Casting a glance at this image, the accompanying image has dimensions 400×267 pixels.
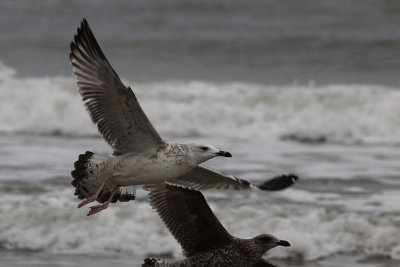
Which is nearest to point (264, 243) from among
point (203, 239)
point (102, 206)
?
point (203, 239)

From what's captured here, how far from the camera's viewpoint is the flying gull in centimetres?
634

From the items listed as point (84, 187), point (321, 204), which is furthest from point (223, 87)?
point (84, 187)

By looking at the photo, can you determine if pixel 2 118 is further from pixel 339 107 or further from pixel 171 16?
pixel 171 16

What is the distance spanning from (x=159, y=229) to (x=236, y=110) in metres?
5.05

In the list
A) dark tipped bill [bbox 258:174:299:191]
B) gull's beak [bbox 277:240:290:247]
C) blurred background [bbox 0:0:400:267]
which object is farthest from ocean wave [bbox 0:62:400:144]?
gull's beak [bbox 277:240:290:247]

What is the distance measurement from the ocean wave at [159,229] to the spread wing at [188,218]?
1.02 m

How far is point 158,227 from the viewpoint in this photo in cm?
809

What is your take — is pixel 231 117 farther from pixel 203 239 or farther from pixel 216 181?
pixel 203 239

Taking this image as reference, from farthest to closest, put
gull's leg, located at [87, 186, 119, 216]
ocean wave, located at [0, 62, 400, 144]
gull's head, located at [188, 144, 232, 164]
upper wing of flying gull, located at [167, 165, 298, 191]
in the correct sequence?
ocean wave, located at [0, 62, 400, 144]
upper wing of flying gull, located at [167, 165, 298, 191]
gull's leg, located at [87, 186, 119, 216]
gull's head, located at [188, 144, 232, 164]

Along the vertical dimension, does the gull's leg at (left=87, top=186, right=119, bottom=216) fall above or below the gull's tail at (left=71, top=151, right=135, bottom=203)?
below

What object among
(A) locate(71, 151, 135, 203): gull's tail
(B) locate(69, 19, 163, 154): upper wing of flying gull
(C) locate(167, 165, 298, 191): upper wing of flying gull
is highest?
(B) locate(69, 19, 163, 154): upper wing of flying gull

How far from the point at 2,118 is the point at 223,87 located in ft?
10.2

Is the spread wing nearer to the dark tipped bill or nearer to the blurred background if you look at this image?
the dark tipped bill

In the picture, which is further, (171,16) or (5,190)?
(171,16)
